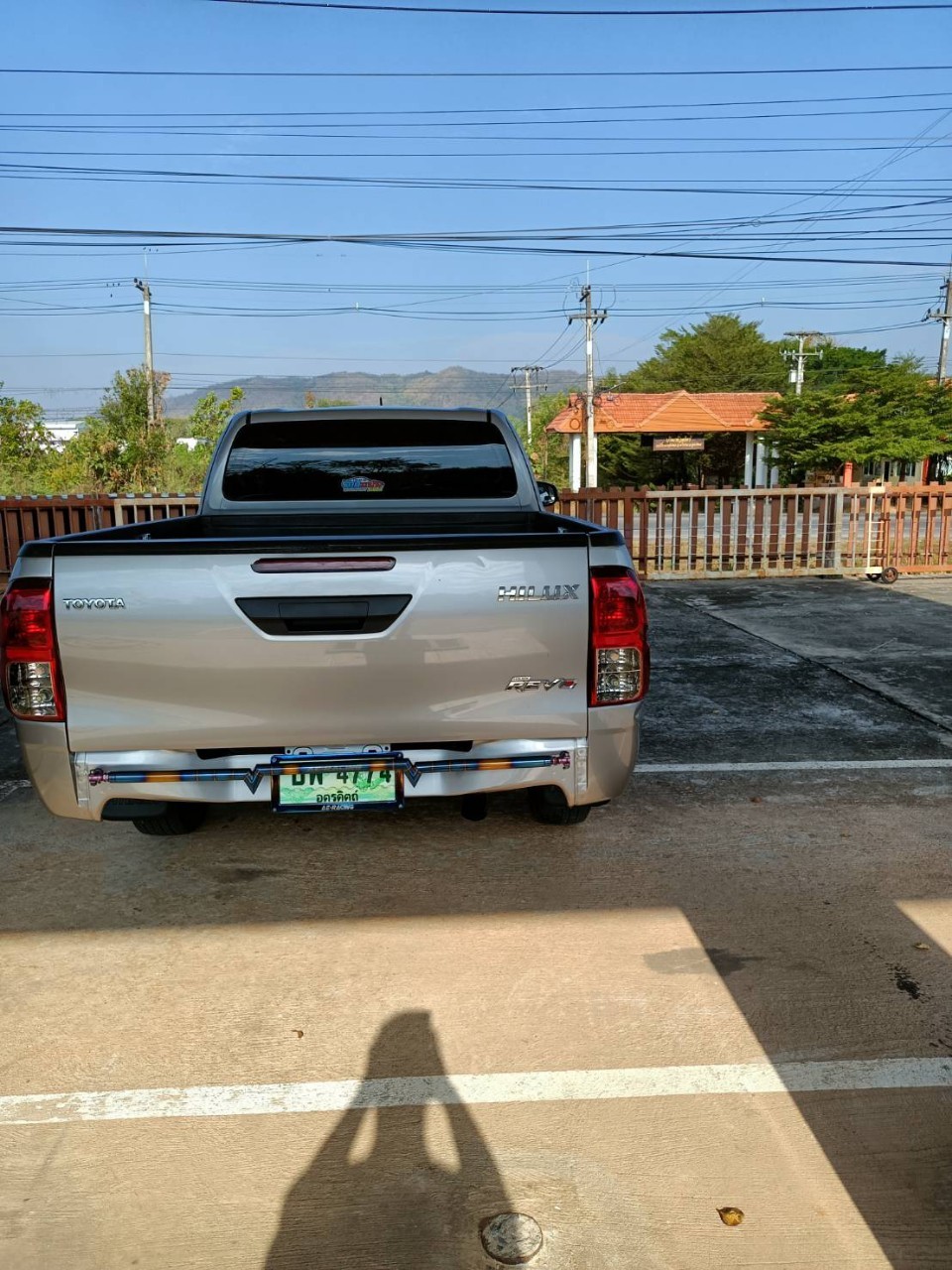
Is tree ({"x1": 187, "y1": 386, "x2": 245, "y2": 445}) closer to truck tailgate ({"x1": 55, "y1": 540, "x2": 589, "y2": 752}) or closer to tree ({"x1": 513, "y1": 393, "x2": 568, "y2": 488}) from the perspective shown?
tree ({"x1": 513, "y1": 393, "x2": 568, "y2": 488})

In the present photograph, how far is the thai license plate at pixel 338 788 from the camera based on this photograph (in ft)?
11.9

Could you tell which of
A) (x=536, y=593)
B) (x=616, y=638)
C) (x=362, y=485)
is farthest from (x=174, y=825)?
(x=616, y=638)

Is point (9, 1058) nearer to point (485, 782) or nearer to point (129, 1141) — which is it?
point (129, 1141)

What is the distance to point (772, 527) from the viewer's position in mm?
14625

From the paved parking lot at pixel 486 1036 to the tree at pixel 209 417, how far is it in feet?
121

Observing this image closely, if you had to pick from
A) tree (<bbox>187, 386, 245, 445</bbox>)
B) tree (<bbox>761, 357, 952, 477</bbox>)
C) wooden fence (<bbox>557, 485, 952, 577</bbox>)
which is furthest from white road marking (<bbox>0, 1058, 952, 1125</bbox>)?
tree (<bbox>761, 357, 952, 477</bbox>)

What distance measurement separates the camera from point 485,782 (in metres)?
3.70

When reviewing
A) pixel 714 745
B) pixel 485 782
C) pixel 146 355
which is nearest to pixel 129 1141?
pixel 485 782

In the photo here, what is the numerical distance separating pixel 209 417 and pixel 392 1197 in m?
42.0

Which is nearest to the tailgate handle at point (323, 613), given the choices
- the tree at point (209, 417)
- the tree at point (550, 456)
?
the tree at point (209, 417)

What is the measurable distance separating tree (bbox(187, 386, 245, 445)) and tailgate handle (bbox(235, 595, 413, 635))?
123ft

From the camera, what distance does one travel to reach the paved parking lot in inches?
90.2

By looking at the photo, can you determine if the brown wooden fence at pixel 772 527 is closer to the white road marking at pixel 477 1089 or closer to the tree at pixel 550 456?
the white road marking at pixel 477 1089

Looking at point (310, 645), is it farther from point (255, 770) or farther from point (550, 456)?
point (550, 456)
